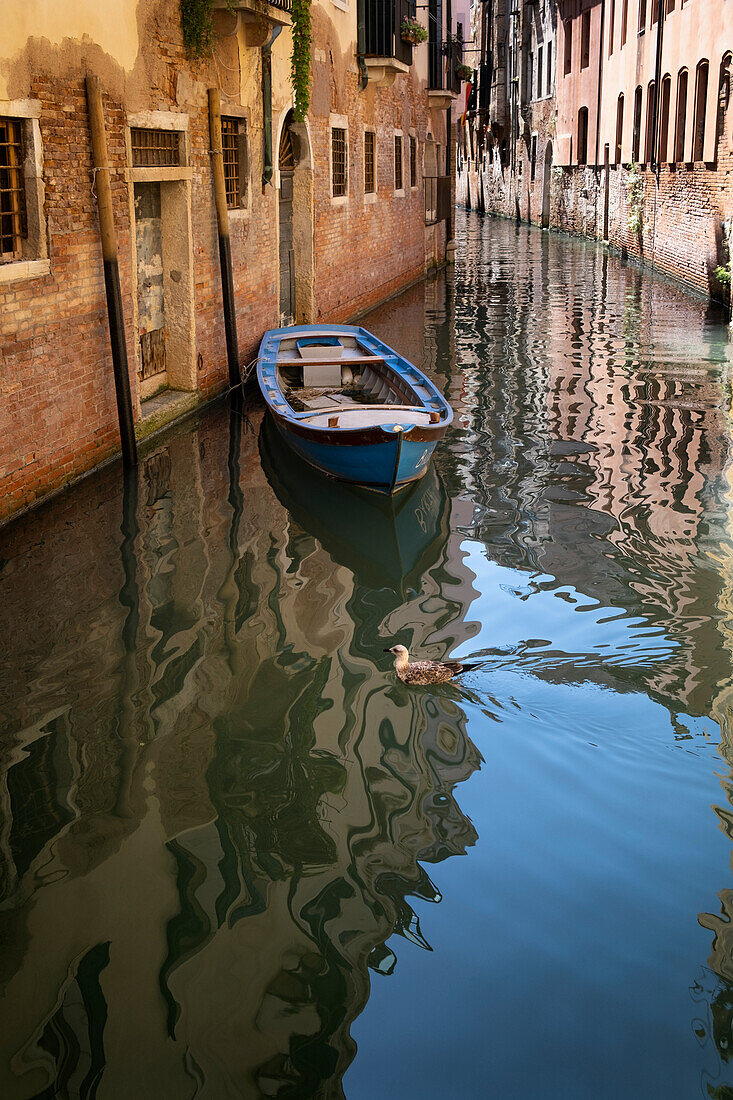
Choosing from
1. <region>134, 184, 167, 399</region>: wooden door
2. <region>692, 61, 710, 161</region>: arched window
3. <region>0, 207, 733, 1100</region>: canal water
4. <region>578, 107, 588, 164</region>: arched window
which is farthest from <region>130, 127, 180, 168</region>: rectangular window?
<region>578, 107, 588, 164</region>: arched window

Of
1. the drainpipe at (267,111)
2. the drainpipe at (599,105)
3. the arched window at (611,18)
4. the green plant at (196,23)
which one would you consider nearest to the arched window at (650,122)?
the arched window at (611,18)

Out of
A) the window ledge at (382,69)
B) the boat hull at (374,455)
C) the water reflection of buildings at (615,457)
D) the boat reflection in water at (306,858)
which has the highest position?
the window ledge at (382,69)

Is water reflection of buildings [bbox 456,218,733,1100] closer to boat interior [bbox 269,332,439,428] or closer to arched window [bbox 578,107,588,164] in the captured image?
boat interior [bbox 269,332,439,428]

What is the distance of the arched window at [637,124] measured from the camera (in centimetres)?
2388

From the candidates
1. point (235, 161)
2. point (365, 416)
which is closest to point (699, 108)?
point (235, 161)

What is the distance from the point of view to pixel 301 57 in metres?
12.8

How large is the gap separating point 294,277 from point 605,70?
16909 millimetres

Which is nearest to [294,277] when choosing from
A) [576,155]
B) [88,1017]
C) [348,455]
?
[348,455]

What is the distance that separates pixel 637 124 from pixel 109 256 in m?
19.1

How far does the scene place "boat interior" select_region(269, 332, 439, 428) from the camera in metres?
9.57

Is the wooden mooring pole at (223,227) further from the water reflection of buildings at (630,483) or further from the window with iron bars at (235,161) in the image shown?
the water reflection of buildings at (630,483)

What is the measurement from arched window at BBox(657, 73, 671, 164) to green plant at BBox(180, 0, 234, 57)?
14007 millimetres

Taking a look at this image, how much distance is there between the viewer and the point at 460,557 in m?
6.71

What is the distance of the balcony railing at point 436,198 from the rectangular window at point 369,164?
543 cm
